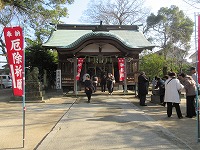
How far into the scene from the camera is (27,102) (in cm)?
1392

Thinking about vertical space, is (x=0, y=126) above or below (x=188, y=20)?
below

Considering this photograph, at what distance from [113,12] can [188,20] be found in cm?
1244

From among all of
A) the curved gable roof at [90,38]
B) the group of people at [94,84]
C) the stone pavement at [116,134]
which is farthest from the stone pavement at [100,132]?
the curved gable roof at [90,38]

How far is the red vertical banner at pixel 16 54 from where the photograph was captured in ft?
20.2

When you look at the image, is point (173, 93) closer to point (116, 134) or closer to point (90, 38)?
point (116, 134)

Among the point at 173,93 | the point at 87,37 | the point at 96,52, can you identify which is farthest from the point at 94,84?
the point at 173,93

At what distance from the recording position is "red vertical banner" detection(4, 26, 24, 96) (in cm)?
615

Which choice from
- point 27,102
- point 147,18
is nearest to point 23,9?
point 27,102

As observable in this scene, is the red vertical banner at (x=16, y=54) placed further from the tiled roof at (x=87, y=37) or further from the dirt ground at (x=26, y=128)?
the tiled roof at (x=87, y=37)

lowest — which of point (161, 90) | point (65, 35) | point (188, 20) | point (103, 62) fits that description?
point (161, 90)

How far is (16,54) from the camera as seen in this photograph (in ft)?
20.5

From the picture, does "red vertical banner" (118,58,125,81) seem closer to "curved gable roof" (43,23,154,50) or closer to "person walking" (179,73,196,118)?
"curved gable roof" (43,23,154,50)

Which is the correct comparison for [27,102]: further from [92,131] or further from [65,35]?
[65,35]

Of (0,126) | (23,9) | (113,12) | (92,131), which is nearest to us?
(92,131)
